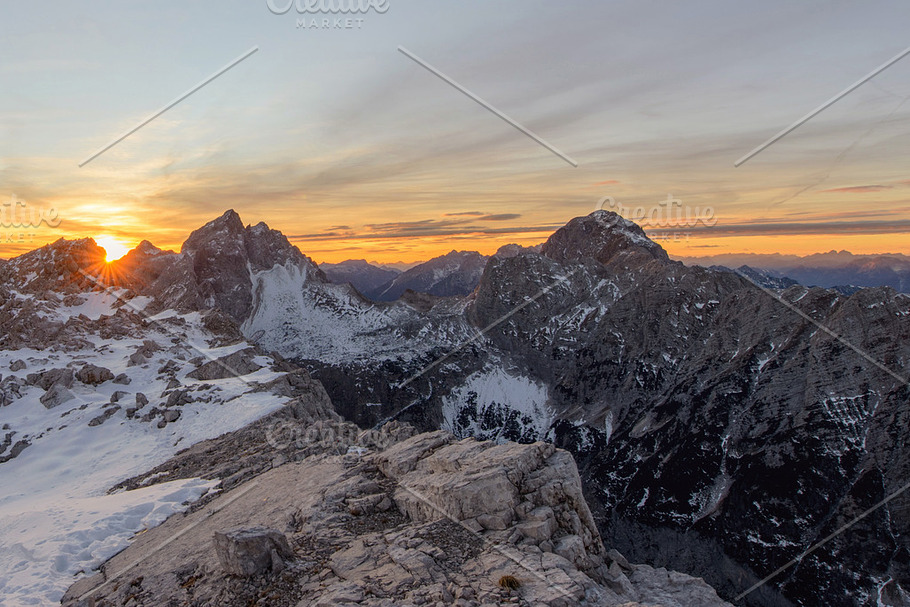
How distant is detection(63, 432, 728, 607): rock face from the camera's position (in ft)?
46.3

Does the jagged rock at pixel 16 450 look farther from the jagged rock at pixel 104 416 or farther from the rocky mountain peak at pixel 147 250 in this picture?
the rocky mountain peak at pixel 147 250

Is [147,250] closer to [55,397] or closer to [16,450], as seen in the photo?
[55,397]

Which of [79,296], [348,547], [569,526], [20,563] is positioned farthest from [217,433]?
[79,296]

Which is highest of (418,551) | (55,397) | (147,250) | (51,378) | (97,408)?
(147,250)

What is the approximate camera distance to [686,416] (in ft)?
594

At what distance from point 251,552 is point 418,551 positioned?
483 centimetres

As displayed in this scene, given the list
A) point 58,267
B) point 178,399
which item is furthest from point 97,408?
point 58,267

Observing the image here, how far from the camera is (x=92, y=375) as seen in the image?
5381 centimetres

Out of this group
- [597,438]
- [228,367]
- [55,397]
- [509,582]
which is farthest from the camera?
[597,438]

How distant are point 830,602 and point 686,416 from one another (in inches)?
2703

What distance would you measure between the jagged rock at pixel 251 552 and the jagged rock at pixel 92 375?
47165 millimetres

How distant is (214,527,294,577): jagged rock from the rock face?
0.10 ft

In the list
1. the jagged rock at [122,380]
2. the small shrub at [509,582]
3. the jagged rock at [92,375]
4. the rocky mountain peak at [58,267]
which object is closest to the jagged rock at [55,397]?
the jagged rock at [92,375]

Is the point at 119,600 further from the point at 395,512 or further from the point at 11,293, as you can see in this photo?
the point at 11,293
